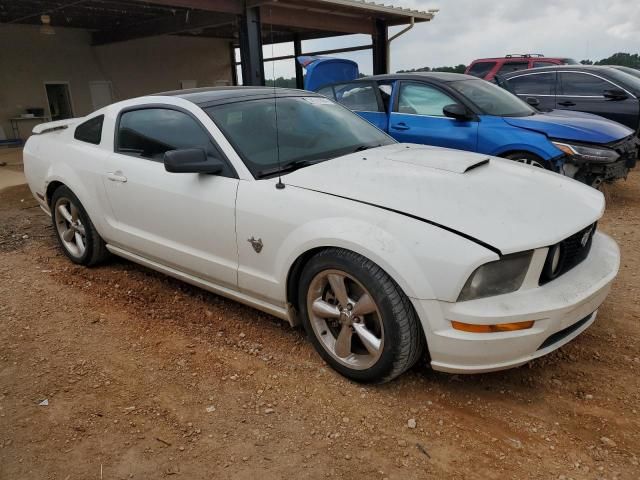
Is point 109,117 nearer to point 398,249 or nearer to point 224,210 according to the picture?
point 224,210

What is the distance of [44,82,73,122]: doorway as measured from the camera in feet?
47.3

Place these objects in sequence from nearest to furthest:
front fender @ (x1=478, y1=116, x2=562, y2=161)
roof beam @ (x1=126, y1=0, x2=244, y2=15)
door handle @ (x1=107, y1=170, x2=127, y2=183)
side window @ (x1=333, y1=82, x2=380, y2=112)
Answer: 1. door handle @ (x1=107, y1=170, x2=127, y2=183)
2. front fender @ (x1=478, y1=116, x2=562, y2=161)
3. side window @ (x1=333, y1=82, x2=380, y2=112)
4. roof beam @ (x1=126, y1=0, x2=244, y2=15)

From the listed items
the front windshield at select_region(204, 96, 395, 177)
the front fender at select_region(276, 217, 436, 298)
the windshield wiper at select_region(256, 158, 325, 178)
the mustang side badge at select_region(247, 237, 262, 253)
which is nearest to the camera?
the front fender at select_region(276, 217, 436, 298)

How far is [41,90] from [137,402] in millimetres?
13969

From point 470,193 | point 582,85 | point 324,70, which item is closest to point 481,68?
point 582,85

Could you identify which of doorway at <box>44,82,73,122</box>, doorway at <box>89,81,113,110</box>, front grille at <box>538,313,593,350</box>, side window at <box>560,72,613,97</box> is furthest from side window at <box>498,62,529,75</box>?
doorway at <box>44,82,73,122</box>

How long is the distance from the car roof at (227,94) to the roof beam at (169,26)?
354 inches

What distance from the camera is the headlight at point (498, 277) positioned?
2.30 meters

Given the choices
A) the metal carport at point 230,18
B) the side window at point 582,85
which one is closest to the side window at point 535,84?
the side window at point 582,85

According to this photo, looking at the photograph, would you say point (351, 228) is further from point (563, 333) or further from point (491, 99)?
point (491, 99)

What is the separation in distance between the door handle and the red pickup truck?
9.18 metres

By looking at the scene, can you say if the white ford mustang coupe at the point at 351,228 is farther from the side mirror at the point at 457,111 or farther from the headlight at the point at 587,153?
the headlight at the point at 587,153

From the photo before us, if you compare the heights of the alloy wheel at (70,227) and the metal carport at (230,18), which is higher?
the metal carport at (230,18)

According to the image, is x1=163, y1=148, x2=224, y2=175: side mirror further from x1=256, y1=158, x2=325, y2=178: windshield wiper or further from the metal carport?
the metal carport
